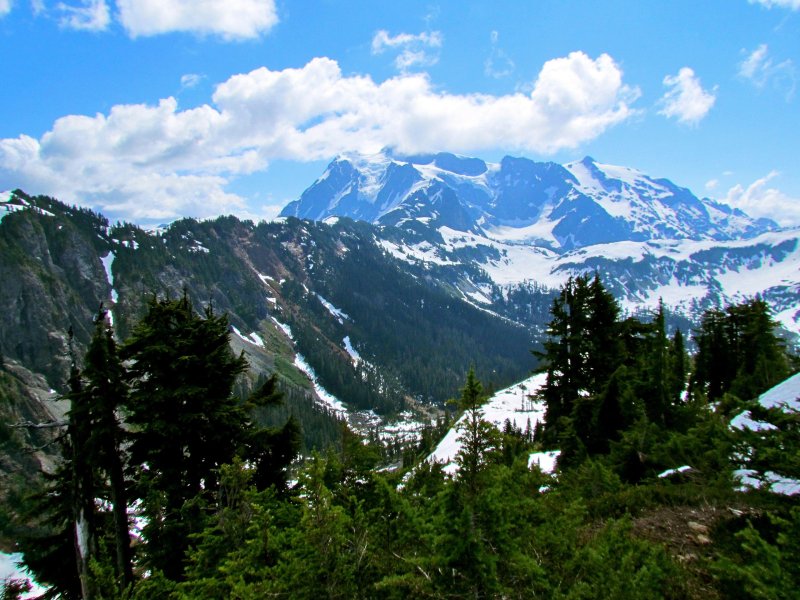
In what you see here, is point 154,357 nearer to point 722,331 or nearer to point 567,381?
point 567,381

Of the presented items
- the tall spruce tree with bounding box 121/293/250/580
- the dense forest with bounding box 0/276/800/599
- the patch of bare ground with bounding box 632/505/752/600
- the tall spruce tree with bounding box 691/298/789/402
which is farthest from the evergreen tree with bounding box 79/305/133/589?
the tall spruce tree with bounding box 691/298/789/402

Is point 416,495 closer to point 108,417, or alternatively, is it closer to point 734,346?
point 108,417

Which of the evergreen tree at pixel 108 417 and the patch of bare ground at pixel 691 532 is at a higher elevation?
the evergreen tree at pixel 108 417

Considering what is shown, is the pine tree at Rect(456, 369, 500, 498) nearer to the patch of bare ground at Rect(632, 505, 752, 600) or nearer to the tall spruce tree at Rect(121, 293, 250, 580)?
the patch of bare ground at Rect(632, 505, 752, 600)

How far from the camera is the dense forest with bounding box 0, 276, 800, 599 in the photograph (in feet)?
15.9

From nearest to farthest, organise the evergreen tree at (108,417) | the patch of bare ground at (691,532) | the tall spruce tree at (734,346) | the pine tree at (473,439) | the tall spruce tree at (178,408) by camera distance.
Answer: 1. the pine tree at (473,439)
2. the patch of bare ground at (691,532)
3. the evergreen tree at (108,417)
4. the tall spruce tree at (178,408)
5. the tall spruce tree at (734,346)

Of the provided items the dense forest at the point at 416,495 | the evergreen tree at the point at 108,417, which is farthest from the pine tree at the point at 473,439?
the evergreen tree at the point at 108,417

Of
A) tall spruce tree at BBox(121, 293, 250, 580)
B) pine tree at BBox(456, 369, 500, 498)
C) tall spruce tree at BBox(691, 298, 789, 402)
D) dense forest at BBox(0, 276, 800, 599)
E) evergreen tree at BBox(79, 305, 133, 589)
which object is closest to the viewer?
dense forest at BBox(0, 276, 800, 599)

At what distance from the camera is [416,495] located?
25.0 ft

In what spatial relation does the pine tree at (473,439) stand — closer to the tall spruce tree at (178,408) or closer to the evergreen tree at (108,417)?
Result: the tall spruce tree at (178,408)

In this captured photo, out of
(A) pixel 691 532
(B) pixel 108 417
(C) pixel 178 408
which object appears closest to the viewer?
(A) pixel 691 532

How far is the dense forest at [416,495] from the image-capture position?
15.9 ft

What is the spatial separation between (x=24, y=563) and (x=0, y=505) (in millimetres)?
80092

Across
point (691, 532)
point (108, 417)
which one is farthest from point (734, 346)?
point (108, 417)
